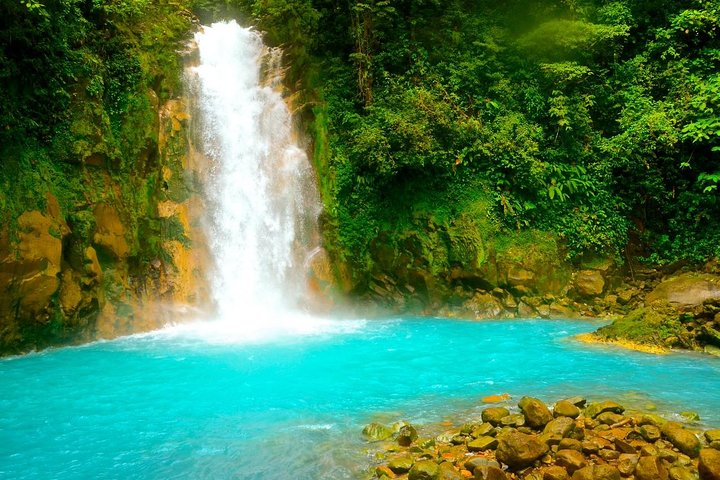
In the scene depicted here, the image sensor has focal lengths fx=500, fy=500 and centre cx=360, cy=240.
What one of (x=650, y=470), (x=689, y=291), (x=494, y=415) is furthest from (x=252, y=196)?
(x=650, y=470)

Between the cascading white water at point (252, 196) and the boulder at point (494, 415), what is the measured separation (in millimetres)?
7540

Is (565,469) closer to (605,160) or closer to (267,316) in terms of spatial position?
(267,316)

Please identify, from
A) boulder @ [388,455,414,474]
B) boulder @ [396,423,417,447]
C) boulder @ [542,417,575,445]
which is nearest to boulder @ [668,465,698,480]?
boulder @ [542,417,575,445]

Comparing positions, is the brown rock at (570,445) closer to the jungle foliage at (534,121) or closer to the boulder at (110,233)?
the jungle foliage at (534,121)

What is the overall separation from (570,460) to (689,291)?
828 centimetres

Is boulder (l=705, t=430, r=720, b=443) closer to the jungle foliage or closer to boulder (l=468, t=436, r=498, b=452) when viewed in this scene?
boulder (l=468, t=436, r=498, b=452)

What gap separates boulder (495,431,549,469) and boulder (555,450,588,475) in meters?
0.16

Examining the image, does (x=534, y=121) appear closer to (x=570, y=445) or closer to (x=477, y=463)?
(x=570, y=445)

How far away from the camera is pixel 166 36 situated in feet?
49.6

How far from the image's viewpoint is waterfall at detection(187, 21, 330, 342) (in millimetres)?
14188

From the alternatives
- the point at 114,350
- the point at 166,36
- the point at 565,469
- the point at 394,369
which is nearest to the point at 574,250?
the point at 394,369

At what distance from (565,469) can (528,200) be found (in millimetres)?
11154

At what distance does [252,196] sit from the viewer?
49.6ft

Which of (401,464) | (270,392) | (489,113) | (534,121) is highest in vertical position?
(489,113)
